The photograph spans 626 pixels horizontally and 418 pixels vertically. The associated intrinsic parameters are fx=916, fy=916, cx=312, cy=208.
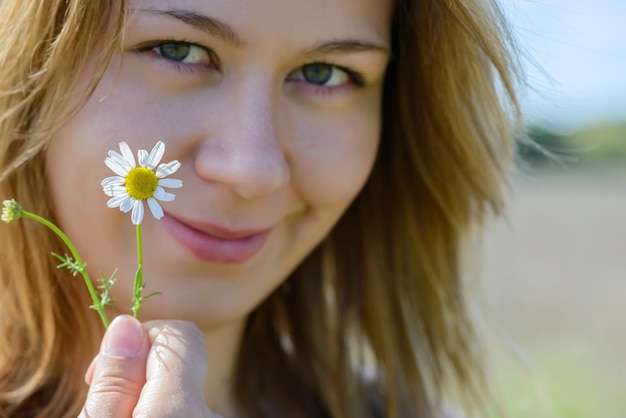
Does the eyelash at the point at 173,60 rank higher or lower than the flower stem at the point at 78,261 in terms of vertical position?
higher

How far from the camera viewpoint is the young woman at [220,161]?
1581 mm

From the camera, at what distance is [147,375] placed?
132cm

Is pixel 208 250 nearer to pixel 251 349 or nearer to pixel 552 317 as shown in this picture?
pixel 251 349

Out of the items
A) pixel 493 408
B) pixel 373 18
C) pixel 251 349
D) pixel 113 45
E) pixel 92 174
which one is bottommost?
pixel 493 408

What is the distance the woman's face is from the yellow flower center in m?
0.33

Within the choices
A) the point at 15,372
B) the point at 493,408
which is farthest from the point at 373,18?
the point at 493,408

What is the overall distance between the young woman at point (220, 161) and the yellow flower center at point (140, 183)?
21 centimetres

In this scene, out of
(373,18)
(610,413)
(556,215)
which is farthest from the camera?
(556,215)

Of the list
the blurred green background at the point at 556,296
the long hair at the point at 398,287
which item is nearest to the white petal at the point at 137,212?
the long hair at the point at 398,287

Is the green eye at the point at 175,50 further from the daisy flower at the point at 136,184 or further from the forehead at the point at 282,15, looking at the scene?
the daisy flower at the point at 136,184

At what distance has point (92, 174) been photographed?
160 centimetres

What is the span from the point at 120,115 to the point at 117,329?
1.39 ft

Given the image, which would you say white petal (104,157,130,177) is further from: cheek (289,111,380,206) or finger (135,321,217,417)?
cheek (289,111,380,206)

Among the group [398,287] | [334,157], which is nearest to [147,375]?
[334,157]
